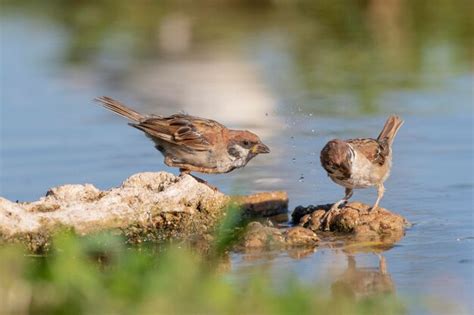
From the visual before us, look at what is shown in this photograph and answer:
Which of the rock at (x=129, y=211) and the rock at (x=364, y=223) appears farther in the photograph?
the rock at (x=364, y=223)

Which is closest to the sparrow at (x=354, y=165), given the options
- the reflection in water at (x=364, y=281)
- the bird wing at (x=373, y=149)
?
the bird wing at (x=373, y=149)

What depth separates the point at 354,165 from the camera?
9.14m

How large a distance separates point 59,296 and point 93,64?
12.6 metres

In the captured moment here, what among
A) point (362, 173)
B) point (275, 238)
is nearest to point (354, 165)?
point (362, 173)

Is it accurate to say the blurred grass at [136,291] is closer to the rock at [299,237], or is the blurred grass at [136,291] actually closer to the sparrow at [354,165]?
the rock at [299,237]

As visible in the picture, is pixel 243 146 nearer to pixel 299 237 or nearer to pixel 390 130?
pixel 299 237

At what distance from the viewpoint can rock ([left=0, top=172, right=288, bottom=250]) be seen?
7.95 m

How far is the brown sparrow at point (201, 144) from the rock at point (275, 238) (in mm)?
1119

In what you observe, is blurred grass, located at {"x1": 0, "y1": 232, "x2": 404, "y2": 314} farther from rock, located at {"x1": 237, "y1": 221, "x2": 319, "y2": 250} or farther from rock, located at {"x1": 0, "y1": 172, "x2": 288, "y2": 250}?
rock, located at {"x1": 237, "y1": 221, "x2": 319, "y2": 250}

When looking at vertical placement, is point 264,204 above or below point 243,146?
below

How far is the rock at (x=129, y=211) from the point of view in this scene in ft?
26.1

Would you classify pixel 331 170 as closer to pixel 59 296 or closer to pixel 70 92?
pixel 59 296

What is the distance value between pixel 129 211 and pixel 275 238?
3.31 ft

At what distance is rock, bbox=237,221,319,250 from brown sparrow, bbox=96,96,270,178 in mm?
1119
